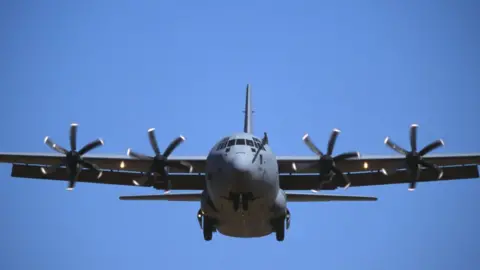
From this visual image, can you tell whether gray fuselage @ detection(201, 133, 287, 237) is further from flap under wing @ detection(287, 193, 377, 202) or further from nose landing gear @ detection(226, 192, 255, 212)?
flap under wing @ detection(287, 193, 377, 202)

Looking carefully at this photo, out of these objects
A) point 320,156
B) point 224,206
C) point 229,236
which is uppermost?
point 320,156

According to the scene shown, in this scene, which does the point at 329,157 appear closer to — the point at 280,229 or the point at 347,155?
the point at 347,155

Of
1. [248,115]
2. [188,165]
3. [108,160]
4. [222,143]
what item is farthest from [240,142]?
[248,115]

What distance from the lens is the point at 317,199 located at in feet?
87.0

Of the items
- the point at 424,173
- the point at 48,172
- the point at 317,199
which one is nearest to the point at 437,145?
the point at 424,173

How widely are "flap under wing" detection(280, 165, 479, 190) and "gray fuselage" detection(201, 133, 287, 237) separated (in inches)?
149

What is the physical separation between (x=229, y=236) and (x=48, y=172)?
27.5ft

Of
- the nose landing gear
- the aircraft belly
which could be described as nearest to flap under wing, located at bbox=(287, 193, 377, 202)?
the aircraft belly

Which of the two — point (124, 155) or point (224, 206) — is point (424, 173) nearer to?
point (224, 206)

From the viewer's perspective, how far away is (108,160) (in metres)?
28.4

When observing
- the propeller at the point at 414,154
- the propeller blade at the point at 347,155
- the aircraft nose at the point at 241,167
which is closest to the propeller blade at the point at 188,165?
the aircraft nose at the point at 241,167

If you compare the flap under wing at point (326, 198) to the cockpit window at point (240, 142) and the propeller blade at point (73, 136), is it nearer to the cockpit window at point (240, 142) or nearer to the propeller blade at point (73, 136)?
the cockpit window at point (240, 142)

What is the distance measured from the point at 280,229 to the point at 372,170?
5.92m

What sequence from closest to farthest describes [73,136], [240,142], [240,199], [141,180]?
[240,199] < [240,142] < [73,136] < [141,180]
